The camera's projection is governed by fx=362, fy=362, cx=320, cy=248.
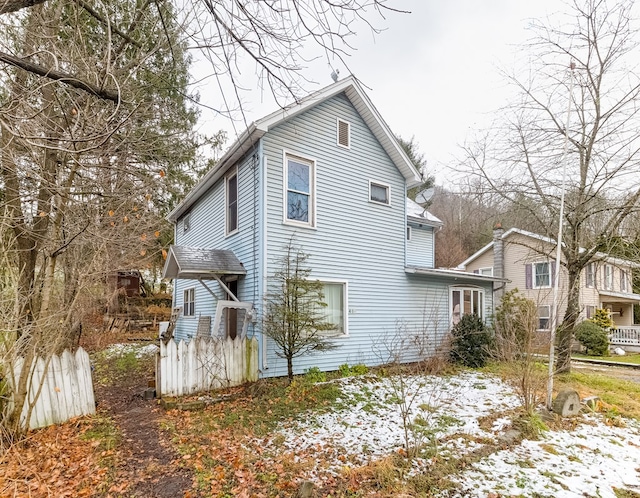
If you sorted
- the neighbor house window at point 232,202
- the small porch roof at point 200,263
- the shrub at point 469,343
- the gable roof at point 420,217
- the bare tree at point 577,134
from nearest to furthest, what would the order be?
the small porch roof at point 200,263, the bare tree at point 577,134, the neighbor house window at point 232,202, the shrub at point 469,343, the gable roof at point 420,217

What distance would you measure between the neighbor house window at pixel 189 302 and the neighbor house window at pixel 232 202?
12.5 feet

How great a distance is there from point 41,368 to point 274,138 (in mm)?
6245

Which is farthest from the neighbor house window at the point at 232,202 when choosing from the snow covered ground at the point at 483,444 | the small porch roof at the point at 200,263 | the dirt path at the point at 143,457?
the snow covered ground at the point at 483,444

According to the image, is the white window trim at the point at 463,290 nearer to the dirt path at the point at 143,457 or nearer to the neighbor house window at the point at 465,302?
the neighbor house window at the point at 465,302

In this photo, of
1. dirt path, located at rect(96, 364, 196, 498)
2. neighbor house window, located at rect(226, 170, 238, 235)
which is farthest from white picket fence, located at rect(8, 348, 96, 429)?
neighbor house window, located at rect(226, 170, 238, 235)

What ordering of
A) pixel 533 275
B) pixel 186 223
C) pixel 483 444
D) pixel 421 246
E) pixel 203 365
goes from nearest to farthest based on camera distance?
pixel 483 444, pixel 203 365, pixel 186 223, pixel 421 246, pixel 533 275

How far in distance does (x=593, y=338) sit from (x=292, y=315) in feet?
51.3

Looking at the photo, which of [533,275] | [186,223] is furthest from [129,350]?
[533,275]

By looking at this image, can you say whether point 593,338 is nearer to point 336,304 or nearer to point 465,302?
point 465,302

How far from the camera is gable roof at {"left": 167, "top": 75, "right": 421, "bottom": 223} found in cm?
823

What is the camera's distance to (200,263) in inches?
321

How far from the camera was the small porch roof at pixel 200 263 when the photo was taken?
7965mm

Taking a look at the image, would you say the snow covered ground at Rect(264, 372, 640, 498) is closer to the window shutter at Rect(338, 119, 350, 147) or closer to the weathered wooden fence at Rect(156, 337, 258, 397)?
the weathered wooden fence at Rect(156, 337, 258, 397)

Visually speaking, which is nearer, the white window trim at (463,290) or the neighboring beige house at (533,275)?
the white window trim at (463,290)
